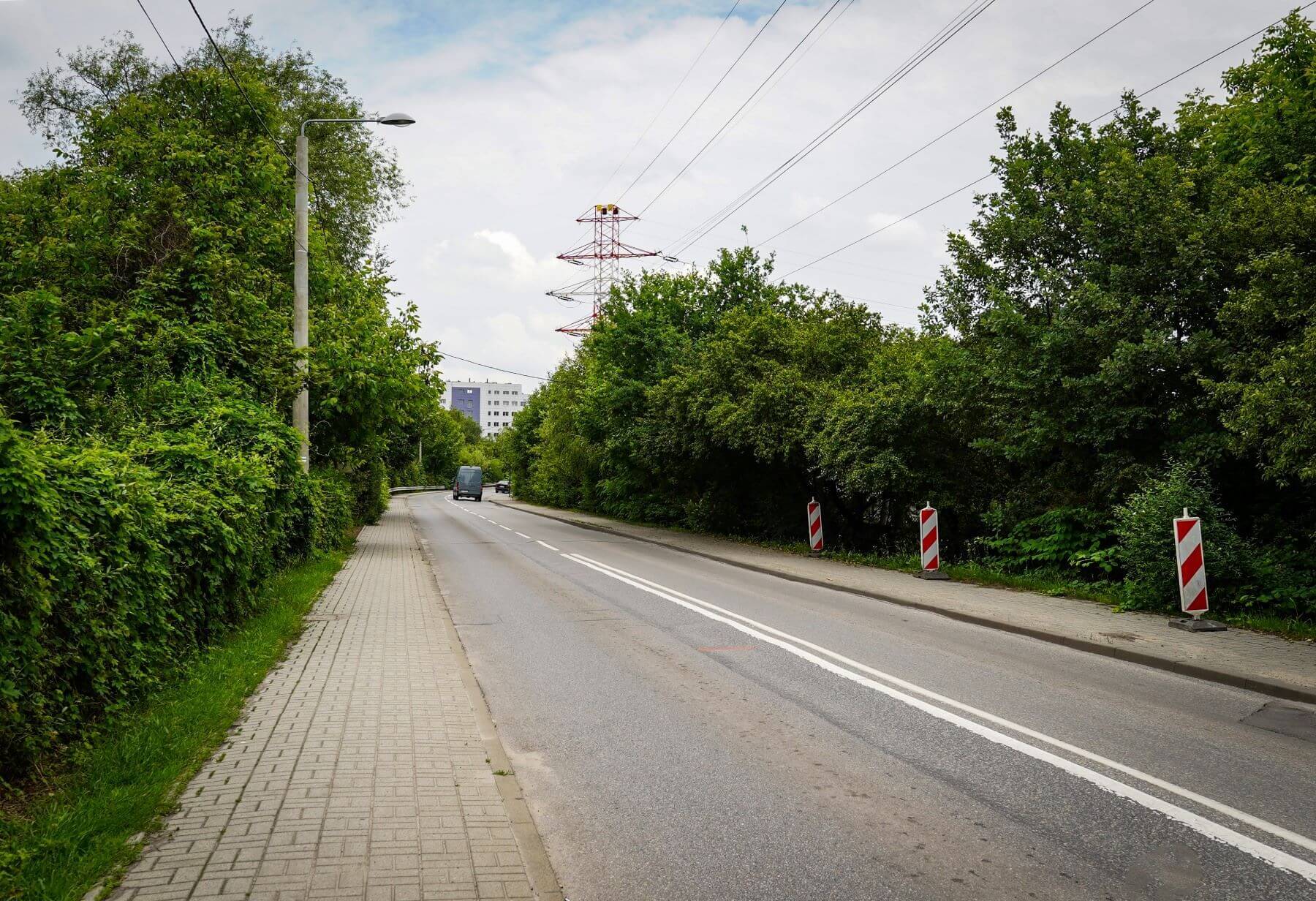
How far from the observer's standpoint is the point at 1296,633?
30.2 ft

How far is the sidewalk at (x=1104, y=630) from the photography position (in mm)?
7582

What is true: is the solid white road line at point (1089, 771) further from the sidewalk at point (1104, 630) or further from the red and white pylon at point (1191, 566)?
the red and white pylon at point (1191, 566)

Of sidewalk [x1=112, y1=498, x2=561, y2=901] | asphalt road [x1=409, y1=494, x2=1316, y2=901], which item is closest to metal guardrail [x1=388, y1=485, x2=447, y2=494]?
asphalt road [x1=409, y1=494, x2=1316, y2=901]

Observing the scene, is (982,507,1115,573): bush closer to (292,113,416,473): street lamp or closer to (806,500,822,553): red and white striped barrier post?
(806,500,822,553): red and white striped barrier post

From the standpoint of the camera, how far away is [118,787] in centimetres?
448

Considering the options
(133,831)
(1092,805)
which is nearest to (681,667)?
(1092,805)

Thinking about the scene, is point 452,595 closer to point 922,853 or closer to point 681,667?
point 681,667

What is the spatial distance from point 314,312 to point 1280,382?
17.9 m

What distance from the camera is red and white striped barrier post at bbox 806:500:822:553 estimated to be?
2080cm

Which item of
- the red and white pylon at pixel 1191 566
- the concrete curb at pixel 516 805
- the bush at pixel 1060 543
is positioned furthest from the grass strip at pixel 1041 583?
the concrete curb at pixel 516 805

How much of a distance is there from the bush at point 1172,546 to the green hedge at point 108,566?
412 inches

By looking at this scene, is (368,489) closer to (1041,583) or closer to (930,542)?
(930,542)

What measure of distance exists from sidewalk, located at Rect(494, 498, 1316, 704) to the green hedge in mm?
8521

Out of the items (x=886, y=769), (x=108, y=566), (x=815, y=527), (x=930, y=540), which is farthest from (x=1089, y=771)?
(x=815, y=527)
